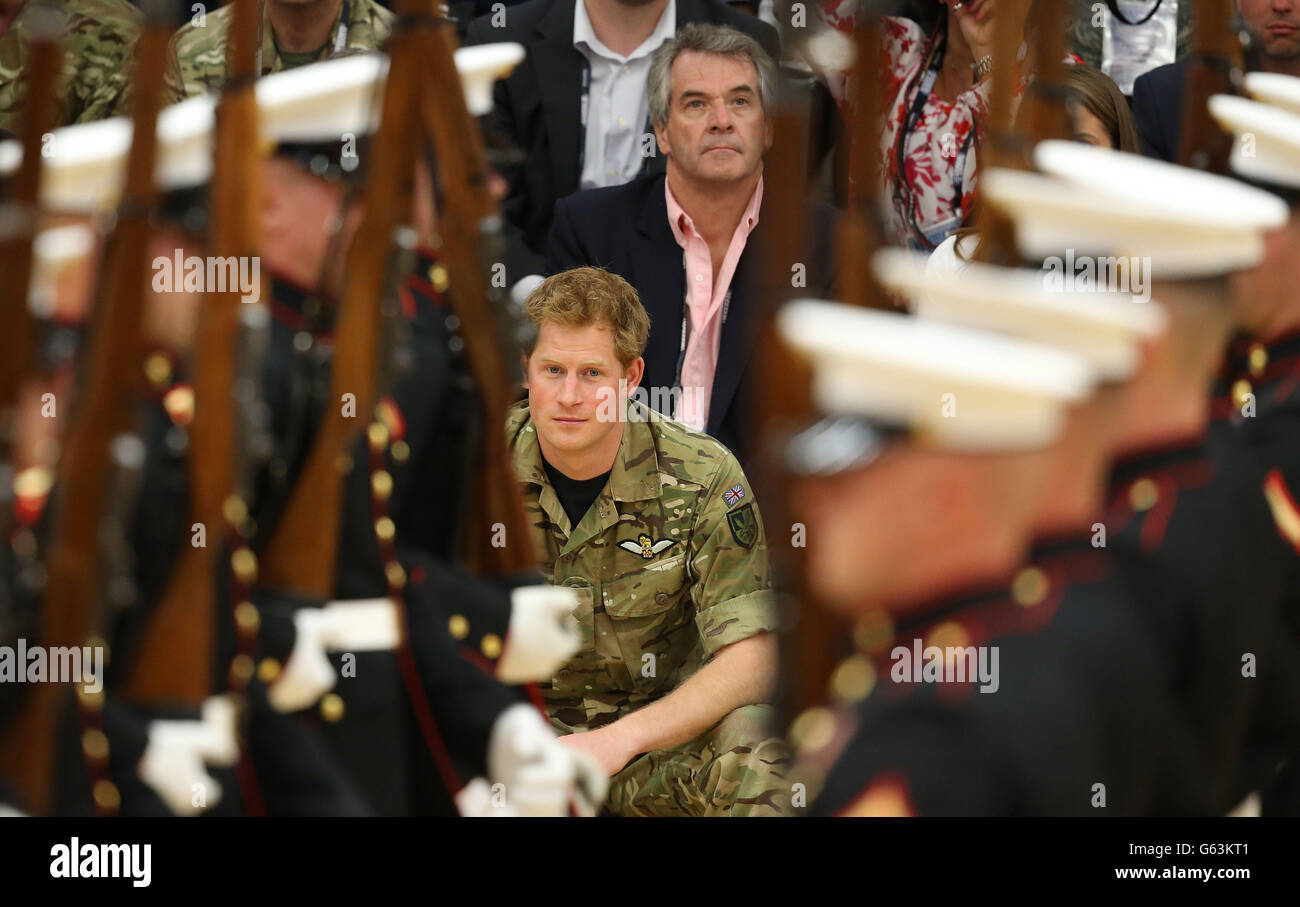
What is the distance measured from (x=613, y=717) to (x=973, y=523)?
166 cm

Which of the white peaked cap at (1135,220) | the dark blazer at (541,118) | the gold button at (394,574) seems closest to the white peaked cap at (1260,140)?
the white peaked cap at (1135,220)

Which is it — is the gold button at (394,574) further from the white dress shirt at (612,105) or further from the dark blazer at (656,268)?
the white dress shirt at (612,105)

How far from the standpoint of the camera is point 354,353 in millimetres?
2033

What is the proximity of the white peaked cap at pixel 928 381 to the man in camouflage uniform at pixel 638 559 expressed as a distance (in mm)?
1514

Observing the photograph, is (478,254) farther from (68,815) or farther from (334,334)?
(68,815)

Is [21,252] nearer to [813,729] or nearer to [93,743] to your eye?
[93,743]

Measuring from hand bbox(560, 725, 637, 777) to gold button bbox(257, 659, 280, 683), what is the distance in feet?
3.25

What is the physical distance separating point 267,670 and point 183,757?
0.19m

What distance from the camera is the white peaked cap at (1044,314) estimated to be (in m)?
1.69

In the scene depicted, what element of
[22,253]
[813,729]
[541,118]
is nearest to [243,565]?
[22,253]

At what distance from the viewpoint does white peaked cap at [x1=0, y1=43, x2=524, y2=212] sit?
6.29ft

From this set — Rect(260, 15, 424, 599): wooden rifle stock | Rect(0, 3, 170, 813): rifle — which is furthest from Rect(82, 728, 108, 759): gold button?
Rect(260, 15, 424, 599): wooden rifle stock
